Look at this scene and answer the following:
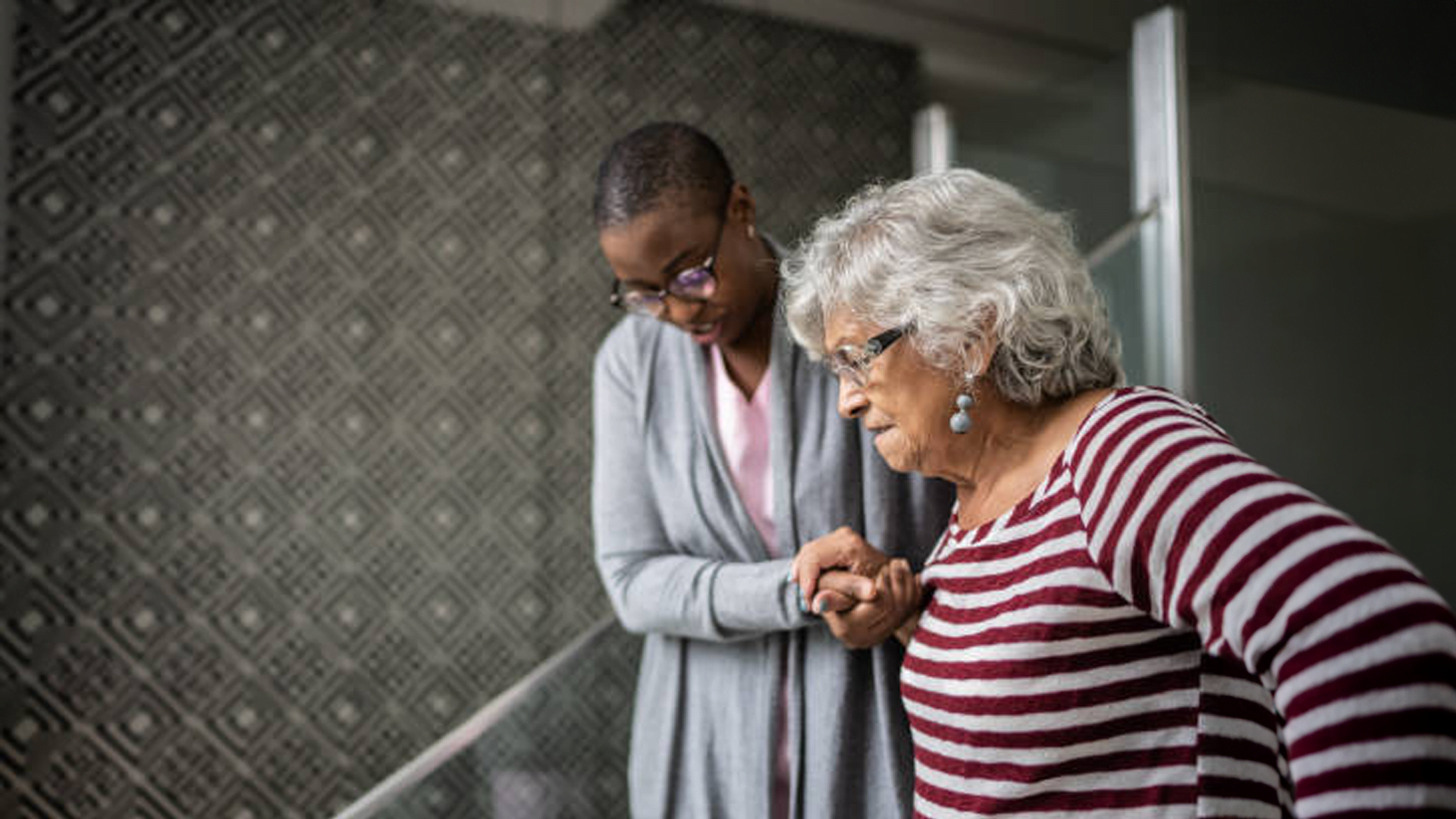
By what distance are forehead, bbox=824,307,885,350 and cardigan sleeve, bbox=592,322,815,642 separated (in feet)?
1.02

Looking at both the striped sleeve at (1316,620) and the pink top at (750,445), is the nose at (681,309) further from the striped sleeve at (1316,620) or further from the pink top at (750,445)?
the striped sleeve at (1316,620)

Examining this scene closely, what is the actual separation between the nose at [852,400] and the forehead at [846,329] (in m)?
0.05

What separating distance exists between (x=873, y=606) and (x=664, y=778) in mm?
510

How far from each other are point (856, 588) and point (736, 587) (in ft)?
0.61

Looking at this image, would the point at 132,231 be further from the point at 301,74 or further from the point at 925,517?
the point at 925,517

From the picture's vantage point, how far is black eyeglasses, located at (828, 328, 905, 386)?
1156mm

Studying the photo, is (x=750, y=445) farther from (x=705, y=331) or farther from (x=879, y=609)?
(x=879, y=609)

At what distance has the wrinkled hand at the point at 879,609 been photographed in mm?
1251

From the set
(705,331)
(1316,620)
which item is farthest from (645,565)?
(1316,620)

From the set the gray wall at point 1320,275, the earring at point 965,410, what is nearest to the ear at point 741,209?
the earring at point 965,410

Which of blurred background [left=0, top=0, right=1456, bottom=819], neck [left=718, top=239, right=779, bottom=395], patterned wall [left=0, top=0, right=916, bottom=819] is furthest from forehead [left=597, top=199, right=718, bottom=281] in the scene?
patterned wall [left=0, top=0, right=916, bottom=819]

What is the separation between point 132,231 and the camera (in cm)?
317

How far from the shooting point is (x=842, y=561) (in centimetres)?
129

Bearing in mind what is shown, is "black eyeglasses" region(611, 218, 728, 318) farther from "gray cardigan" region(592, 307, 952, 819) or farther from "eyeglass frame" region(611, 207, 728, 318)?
"gray cardigan" region(592, 307, 952, 819)
